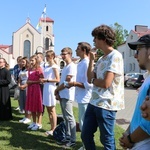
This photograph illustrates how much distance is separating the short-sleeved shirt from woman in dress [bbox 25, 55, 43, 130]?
3313mm

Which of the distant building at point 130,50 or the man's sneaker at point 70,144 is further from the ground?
the distant building at point 130,50

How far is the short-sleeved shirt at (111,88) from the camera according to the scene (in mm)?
3356

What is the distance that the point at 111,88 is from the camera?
3.42 metres

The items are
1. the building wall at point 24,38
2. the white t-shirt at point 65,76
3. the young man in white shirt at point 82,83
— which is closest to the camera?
the young man in white shirt at point 82,83

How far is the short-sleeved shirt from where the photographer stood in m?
→ 3.36

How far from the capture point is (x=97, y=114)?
337 cm

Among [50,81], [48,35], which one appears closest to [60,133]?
[50,81]

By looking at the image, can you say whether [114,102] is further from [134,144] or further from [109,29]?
[134,144]

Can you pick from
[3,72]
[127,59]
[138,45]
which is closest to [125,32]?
[127,59]

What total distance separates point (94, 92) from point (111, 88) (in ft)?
0.76

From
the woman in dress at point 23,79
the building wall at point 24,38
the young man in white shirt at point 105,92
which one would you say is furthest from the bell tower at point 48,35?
the young man in white shirt at point 105,92

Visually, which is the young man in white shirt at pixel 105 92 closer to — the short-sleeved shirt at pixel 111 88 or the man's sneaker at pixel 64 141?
the short-sleeved shirt at pixel 111 88

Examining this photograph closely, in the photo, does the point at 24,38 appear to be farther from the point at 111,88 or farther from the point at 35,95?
the point at 111,88

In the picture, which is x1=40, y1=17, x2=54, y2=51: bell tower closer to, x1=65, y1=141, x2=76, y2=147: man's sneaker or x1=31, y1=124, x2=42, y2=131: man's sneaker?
x1=31, y1=124, x2=42, y2=131: man's sneaker
